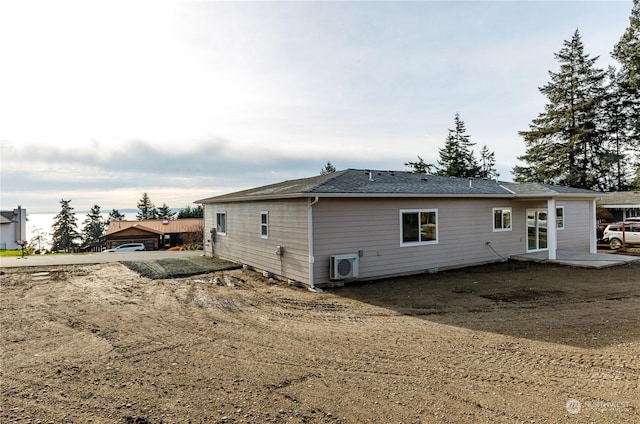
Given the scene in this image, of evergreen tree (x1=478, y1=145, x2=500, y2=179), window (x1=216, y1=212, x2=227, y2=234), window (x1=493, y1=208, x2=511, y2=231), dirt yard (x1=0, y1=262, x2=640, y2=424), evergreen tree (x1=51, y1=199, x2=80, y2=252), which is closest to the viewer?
dirt yard (x1=0, y1=262, x2=640, y2=424)

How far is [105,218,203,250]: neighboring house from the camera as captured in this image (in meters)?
32.7

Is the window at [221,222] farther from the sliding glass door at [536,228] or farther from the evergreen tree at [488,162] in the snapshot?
the evergreen tree at [488,162]

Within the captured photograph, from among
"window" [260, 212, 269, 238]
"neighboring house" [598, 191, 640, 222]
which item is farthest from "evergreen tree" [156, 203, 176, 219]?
"neighboring house" [598, 191, 640, 222]

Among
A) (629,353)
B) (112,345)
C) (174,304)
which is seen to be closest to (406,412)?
(629,353)

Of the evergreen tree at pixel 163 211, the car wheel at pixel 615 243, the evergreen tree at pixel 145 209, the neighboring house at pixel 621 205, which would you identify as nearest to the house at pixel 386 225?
the car wheel at pixel 615 243

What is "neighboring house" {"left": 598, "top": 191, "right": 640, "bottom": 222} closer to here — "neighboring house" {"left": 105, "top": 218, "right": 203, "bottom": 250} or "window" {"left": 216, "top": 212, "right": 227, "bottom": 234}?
"window" {"left": 216, "top": 212, "right": 227, "bottom": 234}

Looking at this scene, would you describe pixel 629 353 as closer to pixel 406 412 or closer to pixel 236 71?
pixel 406 412

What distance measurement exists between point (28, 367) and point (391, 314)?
5.58 meters

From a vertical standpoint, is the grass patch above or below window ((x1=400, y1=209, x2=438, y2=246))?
below

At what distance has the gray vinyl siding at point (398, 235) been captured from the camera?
30.2 feet

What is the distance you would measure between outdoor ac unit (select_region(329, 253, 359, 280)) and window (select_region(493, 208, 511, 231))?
671 cm

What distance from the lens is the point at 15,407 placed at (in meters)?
3.31

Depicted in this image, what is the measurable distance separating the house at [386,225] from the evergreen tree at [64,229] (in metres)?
52.1

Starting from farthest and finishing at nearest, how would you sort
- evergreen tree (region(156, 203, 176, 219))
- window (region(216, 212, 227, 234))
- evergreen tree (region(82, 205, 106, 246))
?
evergreen tree (region(156, 203, 176, 219))
evergreen tree (region(82, 205, 106, 246))
window (region(216, 212, 227, 234))
